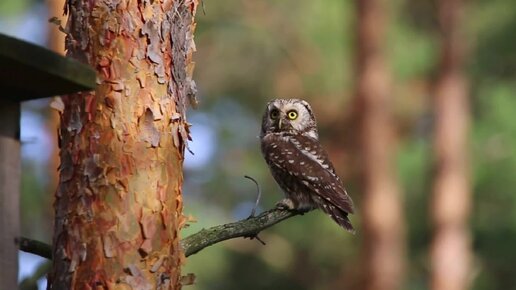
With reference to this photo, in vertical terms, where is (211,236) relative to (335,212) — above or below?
above

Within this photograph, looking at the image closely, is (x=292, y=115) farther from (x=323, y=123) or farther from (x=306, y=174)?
(x=323, y=123)

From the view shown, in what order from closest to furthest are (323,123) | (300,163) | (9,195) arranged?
1. (9,195)
2. (300,163)
3. (323,123)

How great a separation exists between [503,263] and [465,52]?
11.7ft

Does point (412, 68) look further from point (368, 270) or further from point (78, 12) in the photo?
point (78, 12)

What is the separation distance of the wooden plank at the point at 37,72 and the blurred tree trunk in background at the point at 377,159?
1063cm

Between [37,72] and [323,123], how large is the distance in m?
15.8

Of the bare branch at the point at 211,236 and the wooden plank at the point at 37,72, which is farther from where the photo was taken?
the bare branch at the point at 211,236

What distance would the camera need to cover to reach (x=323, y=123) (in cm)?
1877

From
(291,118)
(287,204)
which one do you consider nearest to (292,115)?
(291,118)

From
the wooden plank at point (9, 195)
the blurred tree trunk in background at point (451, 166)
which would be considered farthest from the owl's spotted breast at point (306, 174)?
the blurred tree trunk in background at point (451, 166)

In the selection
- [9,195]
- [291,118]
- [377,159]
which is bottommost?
[377,159]

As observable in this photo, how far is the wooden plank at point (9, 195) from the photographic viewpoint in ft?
10.3

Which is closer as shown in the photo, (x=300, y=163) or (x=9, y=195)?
(x=9, y=195)

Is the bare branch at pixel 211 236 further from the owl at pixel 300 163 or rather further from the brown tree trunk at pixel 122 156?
the owl at pixel 300 163
